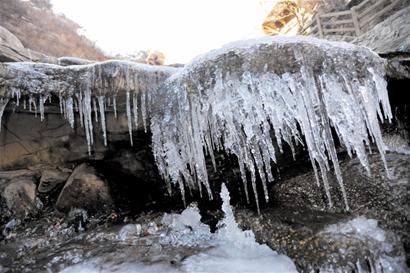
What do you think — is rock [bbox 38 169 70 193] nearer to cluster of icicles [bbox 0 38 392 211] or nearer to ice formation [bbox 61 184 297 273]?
cluster of icicles [bbox 0 38 392 211]

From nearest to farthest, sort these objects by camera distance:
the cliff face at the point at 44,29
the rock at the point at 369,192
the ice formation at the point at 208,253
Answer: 1. the ice formation at the point at 208,253
2. the rock at the point at 369,192
3. the cliff face at the point at 44,29

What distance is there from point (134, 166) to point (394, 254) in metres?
3.76

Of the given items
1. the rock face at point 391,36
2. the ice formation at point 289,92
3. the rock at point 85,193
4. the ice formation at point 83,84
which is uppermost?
the rock face at point 391,36

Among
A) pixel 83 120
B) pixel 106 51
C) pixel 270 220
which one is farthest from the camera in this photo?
pixel 106 51

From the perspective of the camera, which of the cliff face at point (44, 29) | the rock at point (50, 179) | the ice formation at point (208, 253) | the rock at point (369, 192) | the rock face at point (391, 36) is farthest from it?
the cliff face at point (44, 29)

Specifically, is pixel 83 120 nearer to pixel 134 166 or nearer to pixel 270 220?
pixel 134 166

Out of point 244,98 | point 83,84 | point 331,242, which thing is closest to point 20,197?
point 83,84

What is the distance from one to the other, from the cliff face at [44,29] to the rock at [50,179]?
9445mm

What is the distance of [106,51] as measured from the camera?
19.9 meters

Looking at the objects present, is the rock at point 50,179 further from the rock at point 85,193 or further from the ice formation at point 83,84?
the ice formation at point 83,84

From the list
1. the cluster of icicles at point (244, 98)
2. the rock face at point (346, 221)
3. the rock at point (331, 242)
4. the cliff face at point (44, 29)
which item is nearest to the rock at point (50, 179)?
→ the cluster of icicles at point (244, 98)

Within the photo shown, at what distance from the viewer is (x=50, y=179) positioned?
210 inches

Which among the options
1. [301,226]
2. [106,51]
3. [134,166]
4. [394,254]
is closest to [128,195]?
[134,166]

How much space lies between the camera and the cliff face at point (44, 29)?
12844 mm
